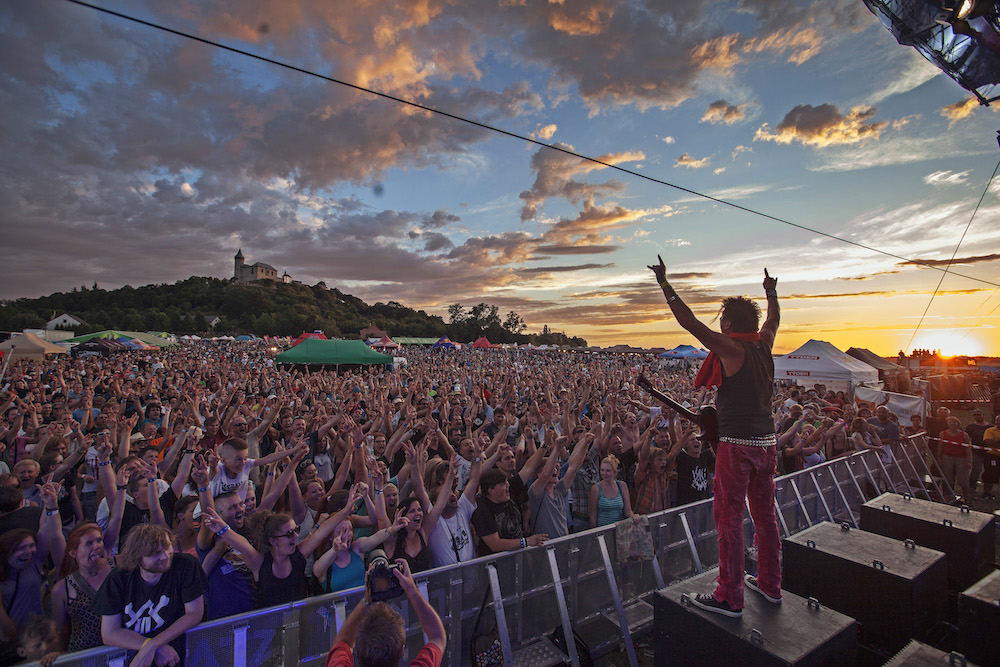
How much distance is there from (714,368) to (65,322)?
100714 mm

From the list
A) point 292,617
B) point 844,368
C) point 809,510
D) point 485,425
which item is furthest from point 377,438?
point 844,368

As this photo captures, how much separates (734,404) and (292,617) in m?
2.81

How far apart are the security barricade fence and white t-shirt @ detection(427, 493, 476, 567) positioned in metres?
0.41

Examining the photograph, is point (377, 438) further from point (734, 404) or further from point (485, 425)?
point (734, 404)

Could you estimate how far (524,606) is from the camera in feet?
10.8

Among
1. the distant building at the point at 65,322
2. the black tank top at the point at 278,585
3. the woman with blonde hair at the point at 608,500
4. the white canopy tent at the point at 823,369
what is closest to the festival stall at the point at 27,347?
the black tank top at the point at 278,585

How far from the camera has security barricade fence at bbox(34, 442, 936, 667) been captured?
7.88 feet

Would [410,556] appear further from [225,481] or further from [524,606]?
[225,481]

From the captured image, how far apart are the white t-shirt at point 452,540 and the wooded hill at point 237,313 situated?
269ft

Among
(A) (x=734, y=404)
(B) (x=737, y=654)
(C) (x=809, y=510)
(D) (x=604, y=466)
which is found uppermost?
(A) (x=734, y=404)

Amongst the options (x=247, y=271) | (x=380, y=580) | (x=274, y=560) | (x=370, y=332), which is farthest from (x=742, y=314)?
(x=247, y=271)

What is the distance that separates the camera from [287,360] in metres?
18.7

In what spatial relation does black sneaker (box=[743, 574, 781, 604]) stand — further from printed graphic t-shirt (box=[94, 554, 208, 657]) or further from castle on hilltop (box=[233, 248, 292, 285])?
castle on hilltop (box=[233, 248, 292, 285])

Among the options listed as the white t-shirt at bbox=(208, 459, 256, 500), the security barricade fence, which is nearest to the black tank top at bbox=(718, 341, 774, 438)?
the security barricade fence
